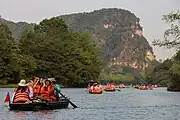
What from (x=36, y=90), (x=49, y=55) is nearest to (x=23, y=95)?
(x=36, y=90)

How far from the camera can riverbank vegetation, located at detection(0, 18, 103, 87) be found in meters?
129

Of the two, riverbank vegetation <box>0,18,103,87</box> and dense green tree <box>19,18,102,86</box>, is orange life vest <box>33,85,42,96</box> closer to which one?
riverbank vegetation <box>0,18,103,87</box>

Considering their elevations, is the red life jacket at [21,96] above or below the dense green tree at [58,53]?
below

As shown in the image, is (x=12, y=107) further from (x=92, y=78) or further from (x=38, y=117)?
(x=92, y=78)

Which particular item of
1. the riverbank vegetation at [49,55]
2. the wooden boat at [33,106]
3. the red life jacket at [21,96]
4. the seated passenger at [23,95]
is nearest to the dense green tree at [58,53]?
the riverbank vegetation at [49,55]

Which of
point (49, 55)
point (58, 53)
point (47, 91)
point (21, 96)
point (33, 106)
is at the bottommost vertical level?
point (33, 106)

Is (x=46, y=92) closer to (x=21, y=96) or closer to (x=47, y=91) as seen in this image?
(x=47, y=91)

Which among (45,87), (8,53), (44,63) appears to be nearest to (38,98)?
(45,87)

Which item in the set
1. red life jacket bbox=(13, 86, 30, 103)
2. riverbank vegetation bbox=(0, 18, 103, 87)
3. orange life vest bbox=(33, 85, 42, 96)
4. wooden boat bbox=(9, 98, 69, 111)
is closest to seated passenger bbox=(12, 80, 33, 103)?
red life jacket bbox=(13, 86, 30, 103)

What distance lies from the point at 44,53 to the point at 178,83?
128ft

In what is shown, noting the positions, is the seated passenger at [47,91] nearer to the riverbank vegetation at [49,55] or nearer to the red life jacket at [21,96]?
the red life jacket at [21,96]

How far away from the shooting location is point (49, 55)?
143500 millimetres

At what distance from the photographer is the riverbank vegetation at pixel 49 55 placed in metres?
129

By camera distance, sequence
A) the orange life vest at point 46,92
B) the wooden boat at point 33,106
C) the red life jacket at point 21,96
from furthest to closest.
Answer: the orange life vest at point 46,92 < the red life jacket at point 21,96 < the wooden boat at point 33,106
